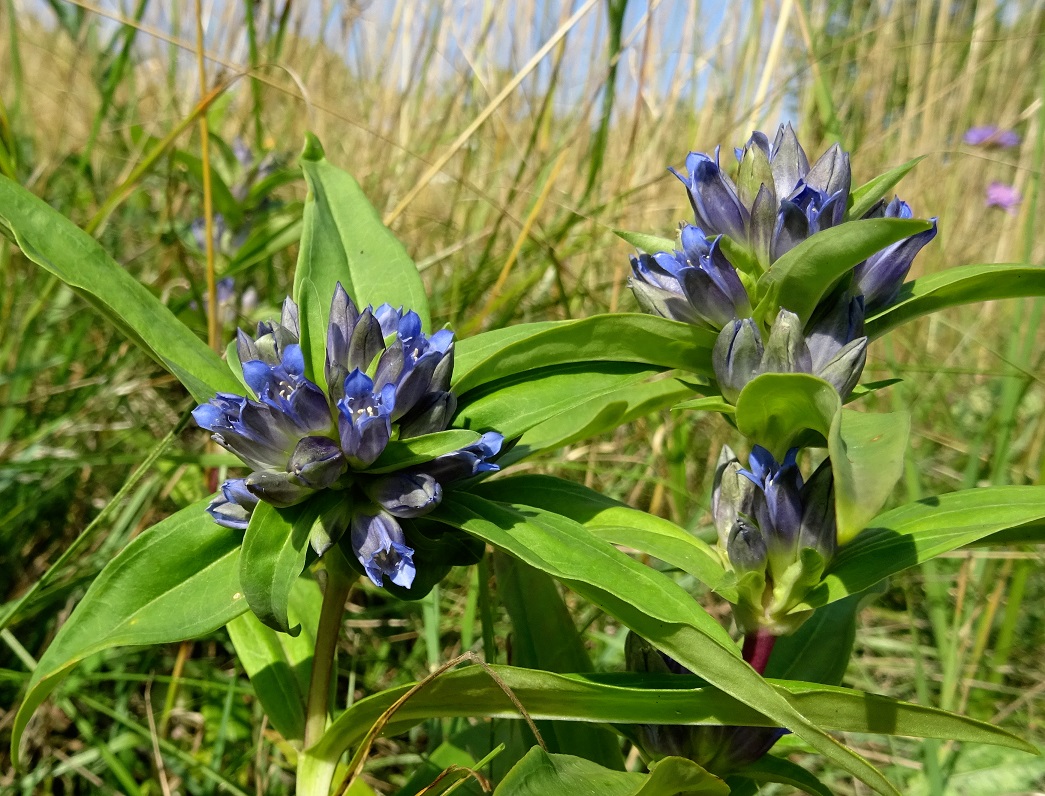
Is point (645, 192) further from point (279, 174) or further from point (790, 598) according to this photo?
point (790, 598)

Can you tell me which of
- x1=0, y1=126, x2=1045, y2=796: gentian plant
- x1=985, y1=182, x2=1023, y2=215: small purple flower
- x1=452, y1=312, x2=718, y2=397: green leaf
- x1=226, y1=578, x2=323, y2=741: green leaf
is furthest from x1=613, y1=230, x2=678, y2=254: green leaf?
x1=985, y1=182, x2=1023, y2=215: small purple flower

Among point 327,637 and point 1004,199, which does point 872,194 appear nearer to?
point 327,637

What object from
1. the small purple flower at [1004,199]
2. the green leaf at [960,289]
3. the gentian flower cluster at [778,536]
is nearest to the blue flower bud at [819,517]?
the gentian flower cluster at [778,536]

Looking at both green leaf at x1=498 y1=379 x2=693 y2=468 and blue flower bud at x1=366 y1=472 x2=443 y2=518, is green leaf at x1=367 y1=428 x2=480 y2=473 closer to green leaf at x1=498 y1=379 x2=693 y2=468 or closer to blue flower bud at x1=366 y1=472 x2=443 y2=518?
blue flower bud at x1=366 y1=472 x2=443 y2=518

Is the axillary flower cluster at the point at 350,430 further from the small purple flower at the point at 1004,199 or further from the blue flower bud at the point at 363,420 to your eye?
the small purple flower at the point at 1004,199

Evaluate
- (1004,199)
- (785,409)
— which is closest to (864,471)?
(785,409)

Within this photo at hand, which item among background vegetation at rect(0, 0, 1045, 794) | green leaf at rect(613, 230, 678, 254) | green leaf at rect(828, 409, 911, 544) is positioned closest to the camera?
green leaf at rect(828, 409, 911, 544)
